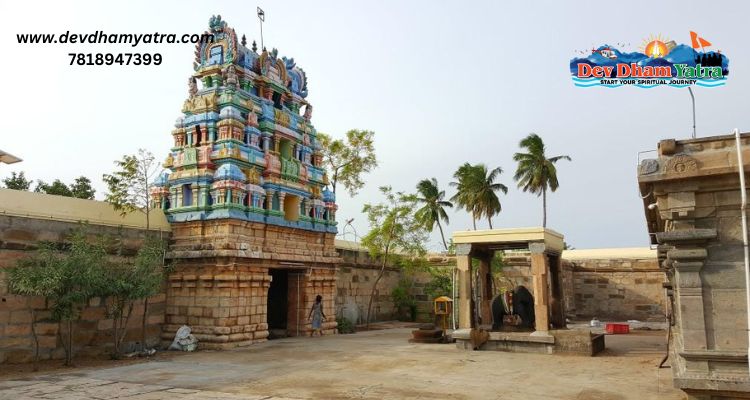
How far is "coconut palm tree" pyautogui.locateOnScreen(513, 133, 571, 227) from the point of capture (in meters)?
32.5

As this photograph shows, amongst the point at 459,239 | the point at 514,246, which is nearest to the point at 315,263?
the point at 459,239

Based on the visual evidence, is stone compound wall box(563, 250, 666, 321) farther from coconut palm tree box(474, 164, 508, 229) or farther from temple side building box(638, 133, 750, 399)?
temple side building box(638, 133, 750, 399)

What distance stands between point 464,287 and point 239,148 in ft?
26.4

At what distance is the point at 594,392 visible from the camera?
8.10 meters

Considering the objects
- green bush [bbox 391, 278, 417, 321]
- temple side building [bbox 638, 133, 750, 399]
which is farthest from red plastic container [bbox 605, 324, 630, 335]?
temple side building [bbox 638, 133, 750, 399]

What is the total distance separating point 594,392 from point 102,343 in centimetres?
1177

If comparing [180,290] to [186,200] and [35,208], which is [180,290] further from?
[35,208]

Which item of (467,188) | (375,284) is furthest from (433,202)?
(375,284)

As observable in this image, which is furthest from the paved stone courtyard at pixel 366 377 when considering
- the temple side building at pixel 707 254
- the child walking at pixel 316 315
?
the child walking at pixel 316 315

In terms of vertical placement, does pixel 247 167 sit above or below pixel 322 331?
above

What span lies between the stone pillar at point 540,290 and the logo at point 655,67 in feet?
14.2

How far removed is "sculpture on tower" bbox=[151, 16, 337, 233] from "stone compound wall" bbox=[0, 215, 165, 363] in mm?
2829

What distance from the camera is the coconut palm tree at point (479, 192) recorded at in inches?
1303

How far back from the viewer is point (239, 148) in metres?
16.2
